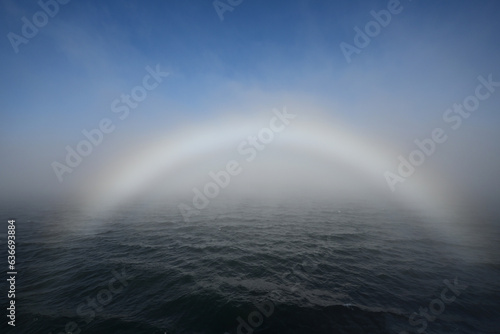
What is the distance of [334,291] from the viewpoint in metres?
18.3

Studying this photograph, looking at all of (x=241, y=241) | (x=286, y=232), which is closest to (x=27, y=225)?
(x=241, y=241)

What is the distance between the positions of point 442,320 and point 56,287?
34756mm

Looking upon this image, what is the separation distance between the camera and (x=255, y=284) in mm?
19422

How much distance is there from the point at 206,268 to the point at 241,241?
10.7m

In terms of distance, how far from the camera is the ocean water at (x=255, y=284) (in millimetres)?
14500

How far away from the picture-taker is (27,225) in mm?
47312

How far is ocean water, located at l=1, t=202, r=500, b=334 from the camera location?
1450 cm

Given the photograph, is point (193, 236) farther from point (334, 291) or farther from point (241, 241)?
point (334, 291)

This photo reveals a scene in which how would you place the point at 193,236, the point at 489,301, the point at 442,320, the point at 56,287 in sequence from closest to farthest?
the point at 442,320, the point at 489,301, the point at 56,287, the point at 193,236

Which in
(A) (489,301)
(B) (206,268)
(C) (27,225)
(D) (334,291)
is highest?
(C) (27,225)

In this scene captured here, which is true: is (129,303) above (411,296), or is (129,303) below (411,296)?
above

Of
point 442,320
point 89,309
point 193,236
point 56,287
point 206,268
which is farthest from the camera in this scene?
point 193,236

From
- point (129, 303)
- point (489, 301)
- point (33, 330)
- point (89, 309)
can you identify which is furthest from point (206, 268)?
point (489, 301)

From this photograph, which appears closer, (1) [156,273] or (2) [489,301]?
(2) [489,301]
